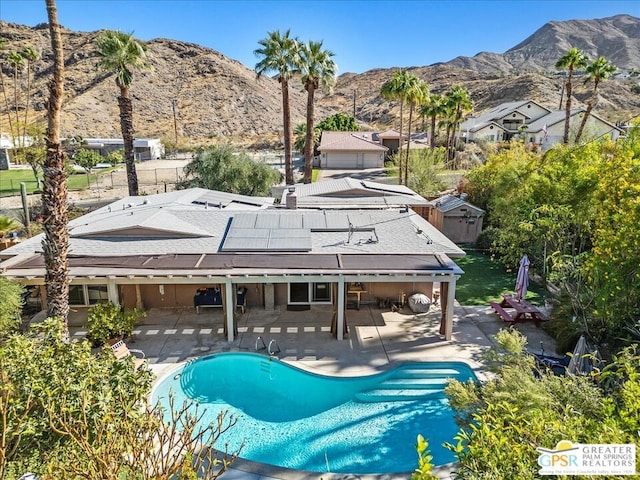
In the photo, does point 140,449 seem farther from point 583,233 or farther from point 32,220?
point 32,220

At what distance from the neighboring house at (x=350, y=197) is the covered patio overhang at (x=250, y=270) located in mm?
7439

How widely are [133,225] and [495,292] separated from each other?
16240 millimetres

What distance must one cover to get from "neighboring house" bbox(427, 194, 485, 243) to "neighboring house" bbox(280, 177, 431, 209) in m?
2.19

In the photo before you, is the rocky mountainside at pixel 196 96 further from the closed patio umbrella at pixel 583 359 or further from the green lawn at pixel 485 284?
the closed patio umbrella at pixel 583 359

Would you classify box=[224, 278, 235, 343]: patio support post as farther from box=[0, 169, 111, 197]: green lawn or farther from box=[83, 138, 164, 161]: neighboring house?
box=[83, 138, 164, 161]: neighboring house

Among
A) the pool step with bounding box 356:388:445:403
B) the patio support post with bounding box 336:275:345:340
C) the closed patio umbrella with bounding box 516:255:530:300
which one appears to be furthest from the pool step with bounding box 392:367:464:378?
the closed patio umbrella with bounding box 516:255:530:300

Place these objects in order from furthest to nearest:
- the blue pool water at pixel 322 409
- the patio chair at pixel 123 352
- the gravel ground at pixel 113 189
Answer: the gravel ground at pixel 113 189 < the patio chair at pixel 123 352 < the blue pool water at pixel 322 409

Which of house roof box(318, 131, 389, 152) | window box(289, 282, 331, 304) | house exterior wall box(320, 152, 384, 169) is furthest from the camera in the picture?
house exterior wall box(320, 152, 384, 169)

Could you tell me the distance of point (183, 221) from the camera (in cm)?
1816

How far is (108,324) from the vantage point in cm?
1416

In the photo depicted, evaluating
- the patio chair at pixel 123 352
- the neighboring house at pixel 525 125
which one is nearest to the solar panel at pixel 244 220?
the patio chair at pixel 123 352

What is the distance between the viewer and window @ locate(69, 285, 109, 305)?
A: 1708 cm

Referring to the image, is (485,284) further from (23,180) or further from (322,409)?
(23,180)

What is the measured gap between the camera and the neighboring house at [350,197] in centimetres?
2306
